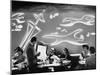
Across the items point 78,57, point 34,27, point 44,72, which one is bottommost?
point 44,72

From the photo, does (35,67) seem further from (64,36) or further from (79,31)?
(79,31)

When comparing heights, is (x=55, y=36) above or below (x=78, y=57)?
above

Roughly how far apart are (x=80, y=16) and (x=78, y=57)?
1.48 ft

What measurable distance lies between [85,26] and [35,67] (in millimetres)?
712

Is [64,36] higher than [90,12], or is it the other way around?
[90,12]

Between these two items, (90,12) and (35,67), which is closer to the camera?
(35,67)

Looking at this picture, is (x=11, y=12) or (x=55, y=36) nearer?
(x=11, y=12)

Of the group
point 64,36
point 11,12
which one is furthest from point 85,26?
point 11,12

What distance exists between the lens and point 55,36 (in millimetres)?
1836

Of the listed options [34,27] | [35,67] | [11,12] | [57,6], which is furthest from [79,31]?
[11,12]

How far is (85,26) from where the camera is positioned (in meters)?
1.93

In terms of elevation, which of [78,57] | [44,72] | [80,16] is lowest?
[44,72]

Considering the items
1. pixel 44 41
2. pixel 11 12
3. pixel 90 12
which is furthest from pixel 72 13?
pixel 11 12

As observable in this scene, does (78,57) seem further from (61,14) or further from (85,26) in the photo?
(61,14)
